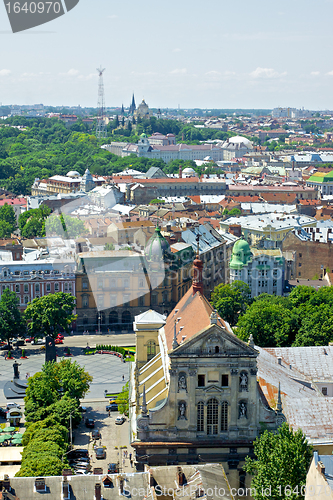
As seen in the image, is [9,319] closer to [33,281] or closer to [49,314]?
[49,314]

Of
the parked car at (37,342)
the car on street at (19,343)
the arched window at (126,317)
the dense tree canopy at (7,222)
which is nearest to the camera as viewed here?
the car on street at (19,343)

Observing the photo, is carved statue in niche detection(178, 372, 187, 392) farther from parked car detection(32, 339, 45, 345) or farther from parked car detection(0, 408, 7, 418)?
parked car detection(32, 339, 45, 345)

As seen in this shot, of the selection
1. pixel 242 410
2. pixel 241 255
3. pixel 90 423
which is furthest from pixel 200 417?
pixel 241 255

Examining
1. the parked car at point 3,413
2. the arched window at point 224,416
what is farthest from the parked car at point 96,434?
the arched window at point 224,416

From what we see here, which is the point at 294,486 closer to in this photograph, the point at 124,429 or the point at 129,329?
the point at 124,429

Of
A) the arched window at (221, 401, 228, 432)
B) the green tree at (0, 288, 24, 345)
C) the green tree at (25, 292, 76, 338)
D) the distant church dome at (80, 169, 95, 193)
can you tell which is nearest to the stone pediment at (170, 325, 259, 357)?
the arched window at (221, 401, 228, 432)

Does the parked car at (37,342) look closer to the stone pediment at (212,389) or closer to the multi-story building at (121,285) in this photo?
the multi-story building at (121,285)

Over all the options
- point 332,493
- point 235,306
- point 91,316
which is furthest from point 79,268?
point 332,493
